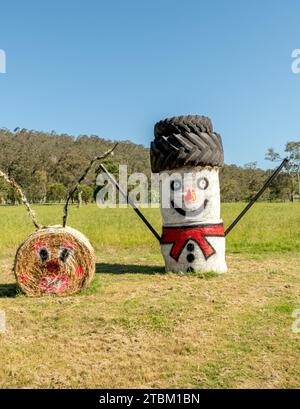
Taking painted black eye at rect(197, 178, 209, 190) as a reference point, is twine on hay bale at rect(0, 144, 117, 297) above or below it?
below

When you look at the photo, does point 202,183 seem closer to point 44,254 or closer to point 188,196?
point 188,196

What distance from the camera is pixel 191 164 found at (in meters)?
8.00

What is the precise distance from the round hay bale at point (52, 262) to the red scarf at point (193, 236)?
1838 mm

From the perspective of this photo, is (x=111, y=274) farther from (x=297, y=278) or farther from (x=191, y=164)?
(x=297, y=278)

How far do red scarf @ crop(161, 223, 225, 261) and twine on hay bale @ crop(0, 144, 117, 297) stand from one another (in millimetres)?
1838

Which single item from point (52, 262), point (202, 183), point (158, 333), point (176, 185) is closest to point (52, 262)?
point (52, 262)

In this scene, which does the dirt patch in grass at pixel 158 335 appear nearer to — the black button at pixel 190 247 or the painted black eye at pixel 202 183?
the black button at pixel 190 247

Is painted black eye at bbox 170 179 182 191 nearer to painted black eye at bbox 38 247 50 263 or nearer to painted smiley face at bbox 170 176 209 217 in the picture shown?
painted smiley face at bbox 170 176 209 217

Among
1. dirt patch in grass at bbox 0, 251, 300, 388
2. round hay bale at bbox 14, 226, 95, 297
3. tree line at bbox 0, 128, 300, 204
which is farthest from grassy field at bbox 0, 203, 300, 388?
tree line at bbox 0, 128, 300, 204

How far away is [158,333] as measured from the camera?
4.94m

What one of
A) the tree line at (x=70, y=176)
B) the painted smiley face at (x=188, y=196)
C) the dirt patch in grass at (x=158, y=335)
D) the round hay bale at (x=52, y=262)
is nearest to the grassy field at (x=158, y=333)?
the dirt patch in grass at (x=158, y=335)

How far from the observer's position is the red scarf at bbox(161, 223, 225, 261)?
798 centimetres

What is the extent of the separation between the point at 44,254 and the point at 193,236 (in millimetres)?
2660
